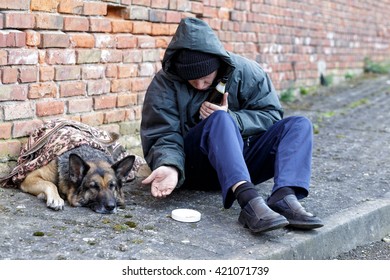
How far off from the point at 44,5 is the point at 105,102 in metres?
1.05

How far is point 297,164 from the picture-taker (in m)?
4.08

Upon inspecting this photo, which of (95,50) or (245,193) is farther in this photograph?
(95,50)

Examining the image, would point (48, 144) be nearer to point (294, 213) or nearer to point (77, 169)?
point (77, 169)

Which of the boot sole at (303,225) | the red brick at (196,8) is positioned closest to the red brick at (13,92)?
the boot sole at (303,225)

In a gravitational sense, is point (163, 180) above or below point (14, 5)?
below

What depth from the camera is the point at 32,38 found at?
478cm

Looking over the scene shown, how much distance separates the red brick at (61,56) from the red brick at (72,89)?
0.17 m

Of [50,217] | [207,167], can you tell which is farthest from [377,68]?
[50,217]

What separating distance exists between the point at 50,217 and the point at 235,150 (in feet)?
3.85

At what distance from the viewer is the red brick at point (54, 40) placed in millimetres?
4883

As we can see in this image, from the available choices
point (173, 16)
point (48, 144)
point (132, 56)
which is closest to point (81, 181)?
point (48, 144)

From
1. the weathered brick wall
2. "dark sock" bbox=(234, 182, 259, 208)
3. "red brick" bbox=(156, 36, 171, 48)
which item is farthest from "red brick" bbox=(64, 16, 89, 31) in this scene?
"dark sock" bbox=(234, 182, 259, 208)
